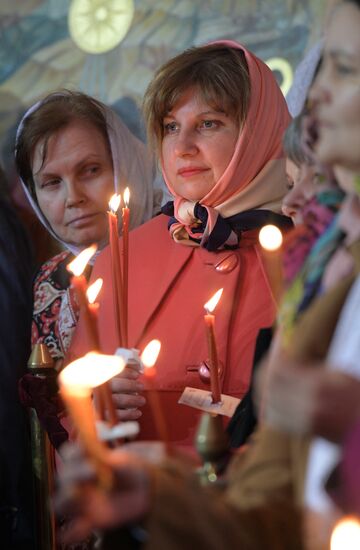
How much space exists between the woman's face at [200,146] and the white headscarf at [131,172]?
65 centimetres

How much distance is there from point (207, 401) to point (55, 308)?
1031 mm

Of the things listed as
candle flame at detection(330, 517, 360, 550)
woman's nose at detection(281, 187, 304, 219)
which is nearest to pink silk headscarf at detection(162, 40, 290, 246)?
woman's nose at detection(281, 187, 304, 219)

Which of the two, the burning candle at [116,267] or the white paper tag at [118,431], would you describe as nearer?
the white paper tag at [118,431]

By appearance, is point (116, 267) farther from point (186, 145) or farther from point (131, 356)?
point (186, 145)

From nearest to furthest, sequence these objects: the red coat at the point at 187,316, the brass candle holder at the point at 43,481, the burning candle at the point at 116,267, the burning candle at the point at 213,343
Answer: the burning candle at the point at 213,343
the burning candle at the point at 116,267
the red coat at the point at 187,316
the brass candle holder at the point at 43,481

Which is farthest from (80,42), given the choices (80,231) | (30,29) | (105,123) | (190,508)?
(190,508)

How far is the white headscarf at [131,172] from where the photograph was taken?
114 inches

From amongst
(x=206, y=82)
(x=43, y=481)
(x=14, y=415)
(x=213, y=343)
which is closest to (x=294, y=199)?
(x=213, y=343)

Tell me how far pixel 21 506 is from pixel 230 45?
5.33ft

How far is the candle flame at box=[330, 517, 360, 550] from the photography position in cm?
97

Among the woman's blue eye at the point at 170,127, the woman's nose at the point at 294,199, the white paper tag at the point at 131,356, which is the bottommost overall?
the white paper tag at the point at 131,356

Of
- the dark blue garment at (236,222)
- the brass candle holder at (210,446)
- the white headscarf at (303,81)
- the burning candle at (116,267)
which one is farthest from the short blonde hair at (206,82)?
the brass candle holder at (210,446)

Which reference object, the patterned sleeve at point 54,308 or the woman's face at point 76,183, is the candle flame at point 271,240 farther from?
the woman's face at point 76,183

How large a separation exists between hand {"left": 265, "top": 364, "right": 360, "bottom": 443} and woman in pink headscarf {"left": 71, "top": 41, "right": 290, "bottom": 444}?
1.11 meters
